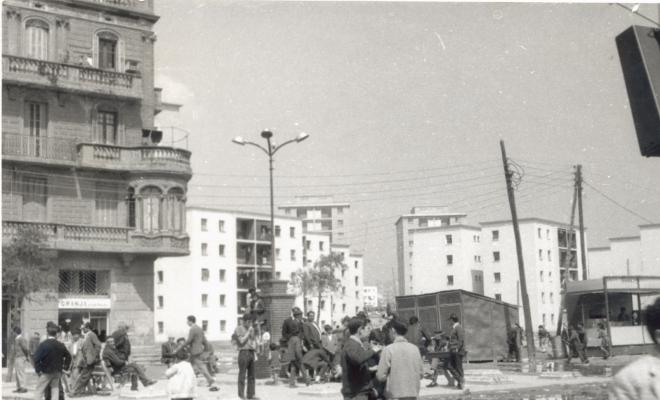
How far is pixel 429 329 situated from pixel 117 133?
629 inches

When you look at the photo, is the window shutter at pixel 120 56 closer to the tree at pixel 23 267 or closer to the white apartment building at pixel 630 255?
the tree at pixel 23 267

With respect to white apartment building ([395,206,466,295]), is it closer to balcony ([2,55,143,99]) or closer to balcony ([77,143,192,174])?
balcony ([77,143,192,174])

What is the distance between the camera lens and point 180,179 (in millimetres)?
38719

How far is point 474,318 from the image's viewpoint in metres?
32.6

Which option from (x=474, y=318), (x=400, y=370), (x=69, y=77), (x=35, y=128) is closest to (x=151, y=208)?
(x=35, y=128)

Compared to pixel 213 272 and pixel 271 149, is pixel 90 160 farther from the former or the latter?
pixel 213 272

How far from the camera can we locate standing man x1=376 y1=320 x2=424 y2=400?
988cm

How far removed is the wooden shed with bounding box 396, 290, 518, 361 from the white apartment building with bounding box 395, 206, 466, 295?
9430cm

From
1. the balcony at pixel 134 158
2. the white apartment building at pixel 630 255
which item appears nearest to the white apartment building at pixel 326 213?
the white apartment building at pixel 630 255

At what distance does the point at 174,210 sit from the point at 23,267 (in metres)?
8.77

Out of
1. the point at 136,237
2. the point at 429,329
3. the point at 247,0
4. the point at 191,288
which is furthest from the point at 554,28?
the point at 191,288

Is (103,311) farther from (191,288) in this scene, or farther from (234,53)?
(191,288)

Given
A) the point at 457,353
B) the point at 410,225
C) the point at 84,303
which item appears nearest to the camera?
the point at 457,353

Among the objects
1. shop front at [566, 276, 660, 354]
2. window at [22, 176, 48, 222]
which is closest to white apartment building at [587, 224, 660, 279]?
shop front at [566, 276, 660, 354]
